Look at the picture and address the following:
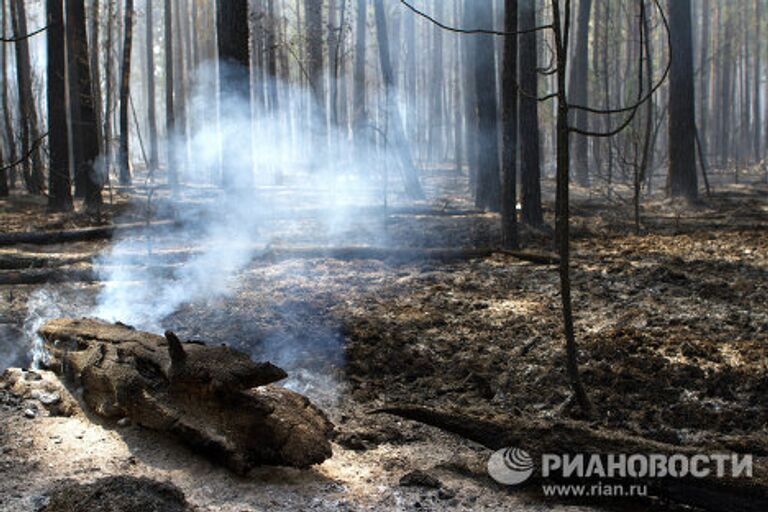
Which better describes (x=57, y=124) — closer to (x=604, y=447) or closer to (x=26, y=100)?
(x=26, y=100)

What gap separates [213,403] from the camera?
12.6 feet

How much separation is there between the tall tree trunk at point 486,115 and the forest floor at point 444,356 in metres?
3.59

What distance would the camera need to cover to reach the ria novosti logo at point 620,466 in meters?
3.23

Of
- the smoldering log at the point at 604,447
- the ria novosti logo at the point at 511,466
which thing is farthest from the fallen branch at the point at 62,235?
the ria novosti logo at the point at 511,466

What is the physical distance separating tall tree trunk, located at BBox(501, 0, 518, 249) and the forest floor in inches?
22.6

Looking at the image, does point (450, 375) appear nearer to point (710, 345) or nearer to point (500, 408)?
point (500, 408)

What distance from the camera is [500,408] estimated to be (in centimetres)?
478

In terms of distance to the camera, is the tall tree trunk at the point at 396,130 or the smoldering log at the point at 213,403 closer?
the smoldering log at the point at 213,403

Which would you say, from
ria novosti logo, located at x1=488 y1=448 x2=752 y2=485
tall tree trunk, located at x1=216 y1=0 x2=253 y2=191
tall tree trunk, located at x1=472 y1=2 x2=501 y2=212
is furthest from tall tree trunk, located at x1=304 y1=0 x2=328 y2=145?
ria novosti logo, located at x1=488 y1=448 x2=752 y2=485

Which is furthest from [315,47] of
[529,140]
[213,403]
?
[213,403]

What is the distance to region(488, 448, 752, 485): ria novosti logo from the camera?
3.23 metres

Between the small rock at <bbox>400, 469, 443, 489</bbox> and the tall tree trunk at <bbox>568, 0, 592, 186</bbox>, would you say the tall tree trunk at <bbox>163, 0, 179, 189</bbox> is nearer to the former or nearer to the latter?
the tall tree trunk at <bbox>568, 0, 592, 186</bbox>

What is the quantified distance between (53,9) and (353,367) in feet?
37.3

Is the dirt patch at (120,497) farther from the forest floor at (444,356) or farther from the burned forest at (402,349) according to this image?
the forest floor at (444,356)
